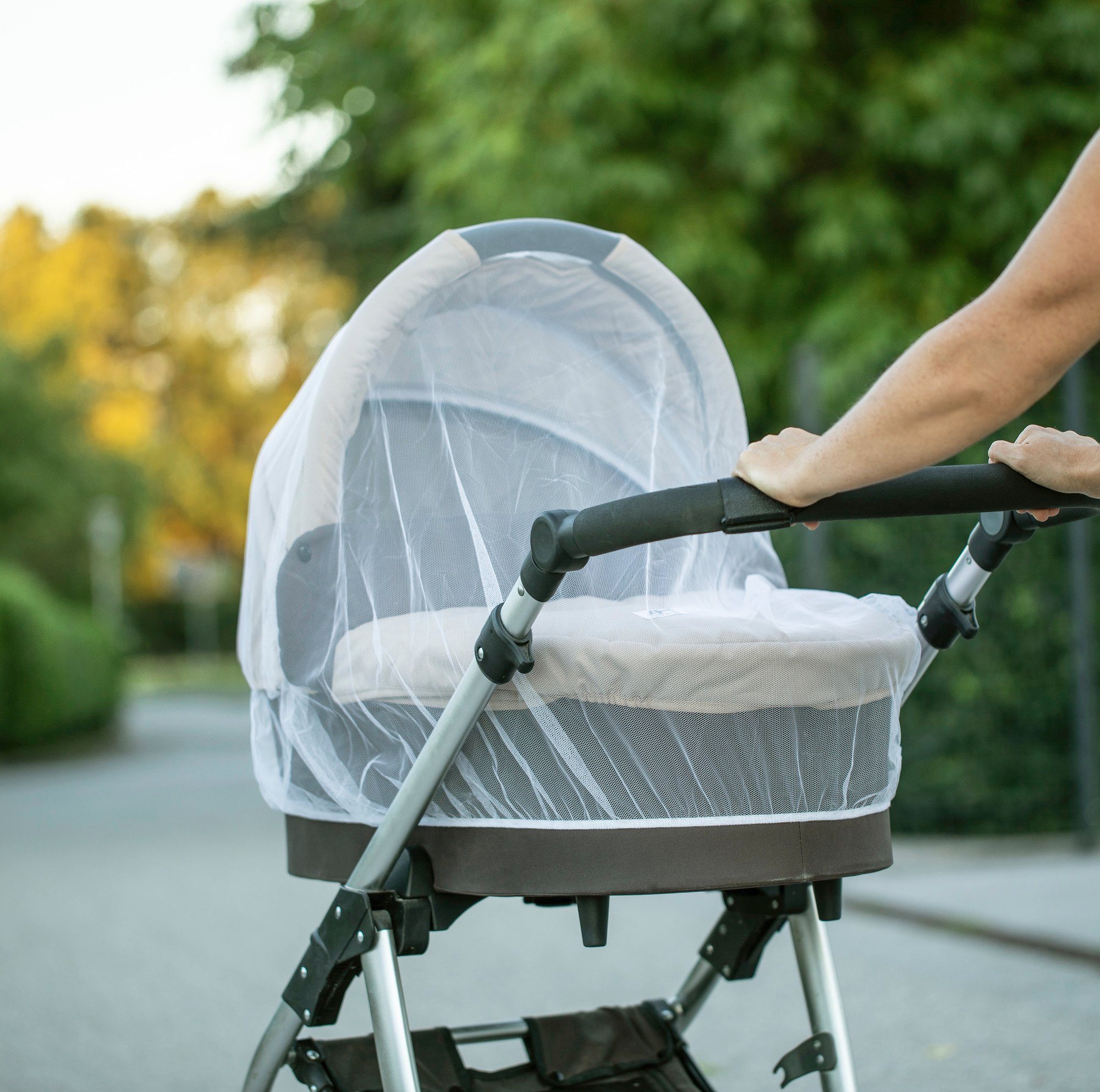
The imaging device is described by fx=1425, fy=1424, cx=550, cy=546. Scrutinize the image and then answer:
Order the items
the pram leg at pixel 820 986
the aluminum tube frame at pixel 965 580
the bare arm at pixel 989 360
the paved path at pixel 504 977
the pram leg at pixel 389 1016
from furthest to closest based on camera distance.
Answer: the paved path at pixel 504 977 → the aluminum tube frame at pixel 965 580 → the pram leg at pixel 820 986 → the pram leg at pixel 389 1016 → the bare arm at pixel 989 360

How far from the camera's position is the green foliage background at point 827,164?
693 centimetres

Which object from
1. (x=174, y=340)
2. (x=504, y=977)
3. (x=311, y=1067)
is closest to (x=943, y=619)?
(x=311, y=1067)

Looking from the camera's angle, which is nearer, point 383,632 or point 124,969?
point 383,632

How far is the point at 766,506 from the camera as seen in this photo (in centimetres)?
158

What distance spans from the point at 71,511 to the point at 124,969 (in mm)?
18492

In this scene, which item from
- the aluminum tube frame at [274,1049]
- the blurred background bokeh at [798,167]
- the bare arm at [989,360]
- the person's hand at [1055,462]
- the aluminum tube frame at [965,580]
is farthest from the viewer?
the blurred background bokeh at [798,167]

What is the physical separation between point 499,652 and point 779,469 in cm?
45

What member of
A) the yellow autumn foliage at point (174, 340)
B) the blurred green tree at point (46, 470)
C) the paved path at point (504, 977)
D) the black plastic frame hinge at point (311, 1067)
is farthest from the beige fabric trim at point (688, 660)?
the yellow autumn foliage at point (174, 340)

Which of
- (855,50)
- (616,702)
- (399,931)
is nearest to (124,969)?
(399,931)

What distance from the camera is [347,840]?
2230mm

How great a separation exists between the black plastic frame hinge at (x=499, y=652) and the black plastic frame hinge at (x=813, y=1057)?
0.75 meters

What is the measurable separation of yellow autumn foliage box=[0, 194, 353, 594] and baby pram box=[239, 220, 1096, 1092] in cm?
3111

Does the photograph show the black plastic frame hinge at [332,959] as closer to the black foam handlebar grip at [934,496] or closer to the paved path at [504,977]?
the black foam handlebar grip at [934,496]

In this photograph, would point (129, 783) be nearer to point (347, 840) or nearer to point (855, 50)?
point (855, 50)
